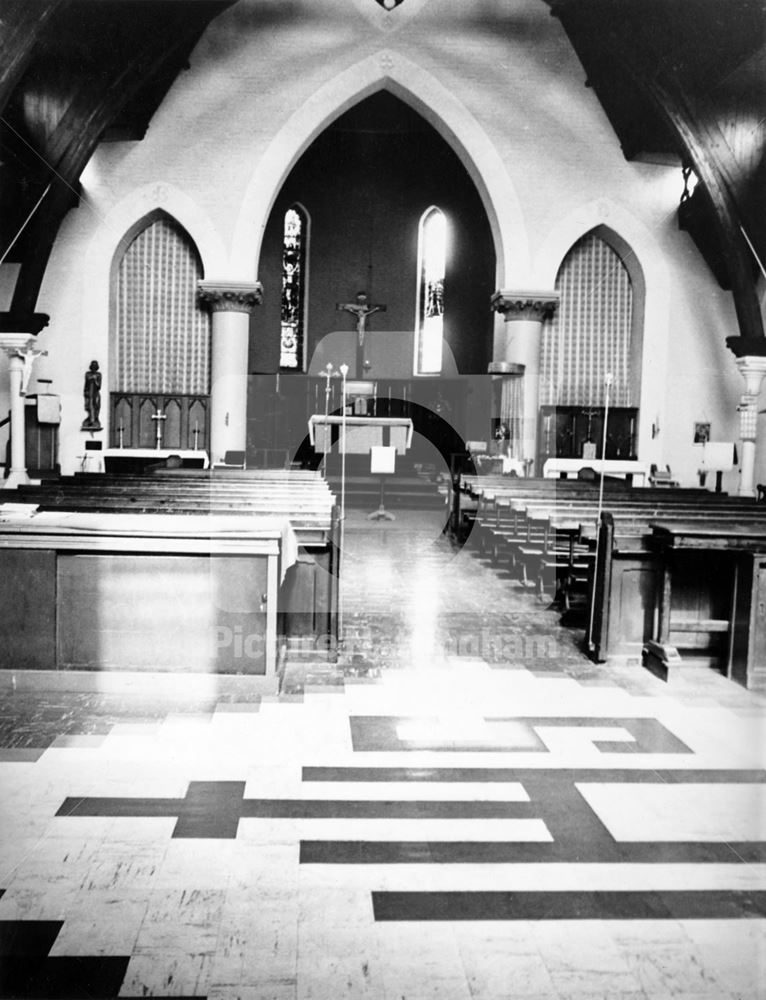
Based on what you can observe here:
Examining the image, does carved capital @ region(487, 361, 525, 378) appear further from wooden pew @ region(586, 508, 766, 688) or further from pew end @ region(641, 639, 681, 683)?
pew end @ region(641, 639, 681, 683)

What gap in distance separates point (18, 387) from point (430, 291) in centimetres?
1063

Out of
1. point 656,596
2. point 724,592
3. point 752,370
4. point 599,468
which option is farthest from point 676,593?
point 752,370

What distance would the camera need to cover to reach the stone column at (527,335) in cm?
1580

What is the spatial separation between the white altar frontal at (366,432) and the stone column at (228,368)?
209 cm

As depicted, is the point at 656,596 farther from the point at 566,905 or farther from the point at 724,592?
the point at 566,905

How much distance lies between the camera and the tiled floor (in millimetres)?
2504

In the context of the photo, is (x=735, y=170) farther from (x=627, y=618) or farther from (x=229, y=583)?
(x=229, y=583)

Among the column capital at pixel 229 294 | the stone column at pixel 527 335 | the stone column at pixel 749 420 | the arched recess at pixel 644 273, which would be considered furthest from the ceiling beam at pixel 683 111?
the column capital at pixel 229 294

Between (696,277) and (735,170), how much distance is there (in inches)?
125

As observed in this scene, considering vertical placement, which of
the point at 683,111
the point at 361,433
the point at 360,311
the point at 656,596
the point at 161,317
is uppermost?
the point at 683,111

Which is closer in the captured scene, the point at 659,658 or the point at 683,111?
the point at 659,658

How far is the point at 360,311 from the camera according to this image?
18125 millimetres

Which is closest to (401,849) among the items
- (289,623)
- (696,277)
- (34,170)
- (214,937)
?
(214,937)

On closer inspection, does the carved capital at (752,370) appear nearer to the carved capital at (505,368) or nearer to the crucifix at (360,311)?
the carved capital at (505,368)
